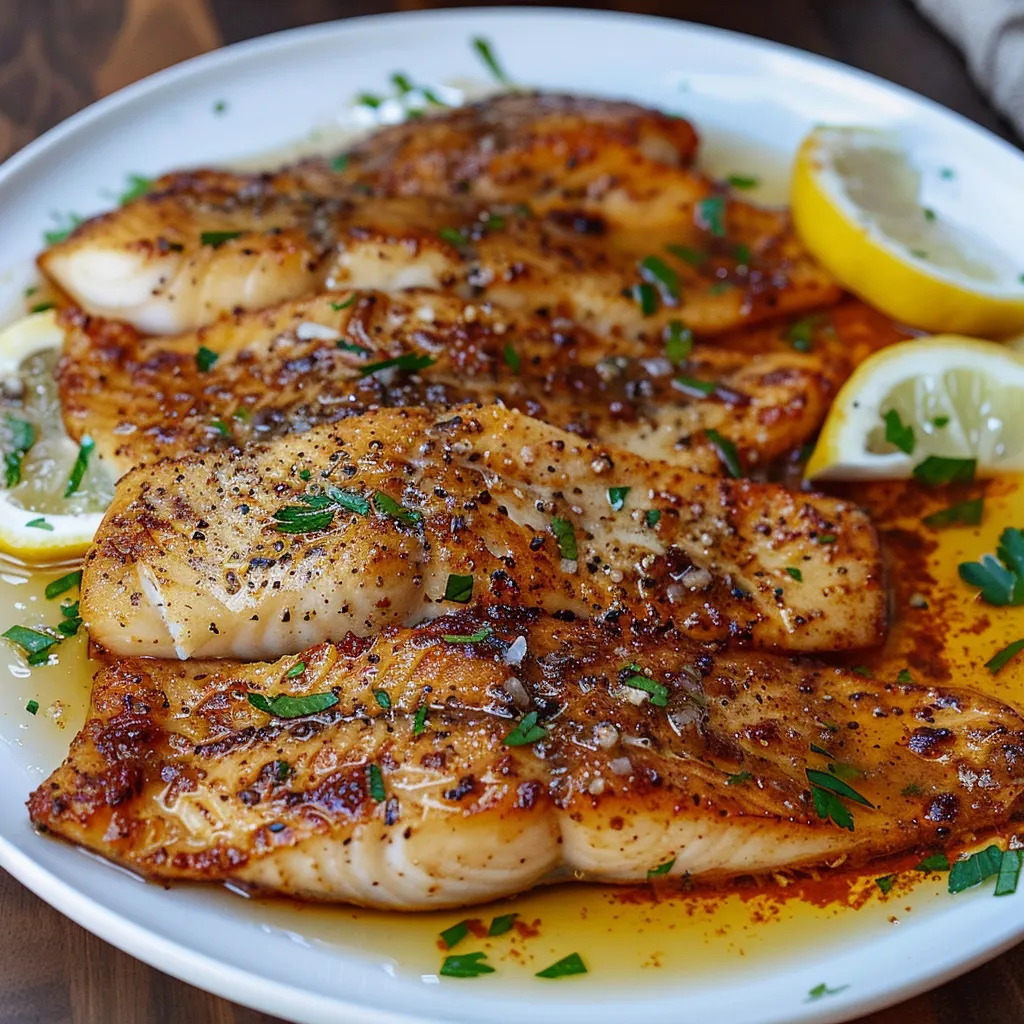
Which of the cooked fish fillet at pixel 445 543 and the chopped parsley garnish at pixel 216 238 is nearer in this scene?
the cooked fish fillet at pixel 445 543

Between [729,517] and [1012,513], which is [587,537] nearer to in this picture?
[729,517]

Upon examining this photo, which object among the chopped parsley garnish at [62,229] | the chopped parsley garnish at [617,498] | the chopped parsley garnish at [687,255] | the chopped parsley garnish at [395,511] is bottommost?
the chopped parsley garnish at [687,255]

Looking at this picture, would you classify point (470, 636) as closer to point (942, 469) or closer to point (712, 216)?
point (942, 469)

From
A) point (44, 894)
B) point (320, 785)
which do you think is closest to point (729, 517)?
point (320, 785)

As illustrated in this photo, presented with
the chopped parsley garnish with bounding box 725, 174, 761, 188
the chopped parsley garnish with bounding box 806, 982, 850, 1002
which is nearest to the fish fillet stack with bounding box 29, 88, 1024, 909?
the chopped parsley garnish with bounding box 806, 982, 850, 1002

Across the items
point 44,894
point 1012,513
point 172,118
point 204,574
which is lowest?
point 1012,513

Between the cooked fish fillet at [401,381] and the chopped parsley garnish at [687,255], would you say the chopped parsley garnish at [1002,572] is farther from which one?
the chopped parsley garnish at [687,255]

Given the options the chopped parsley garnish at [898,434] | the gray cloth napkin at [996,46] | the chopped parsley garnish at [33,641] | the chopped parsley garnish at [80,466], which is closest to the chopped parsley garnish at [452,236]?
the chopped parsley garnish at [80,466]

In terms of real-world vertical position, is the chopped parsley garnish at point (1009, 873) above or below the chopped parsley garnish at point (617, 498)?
below
